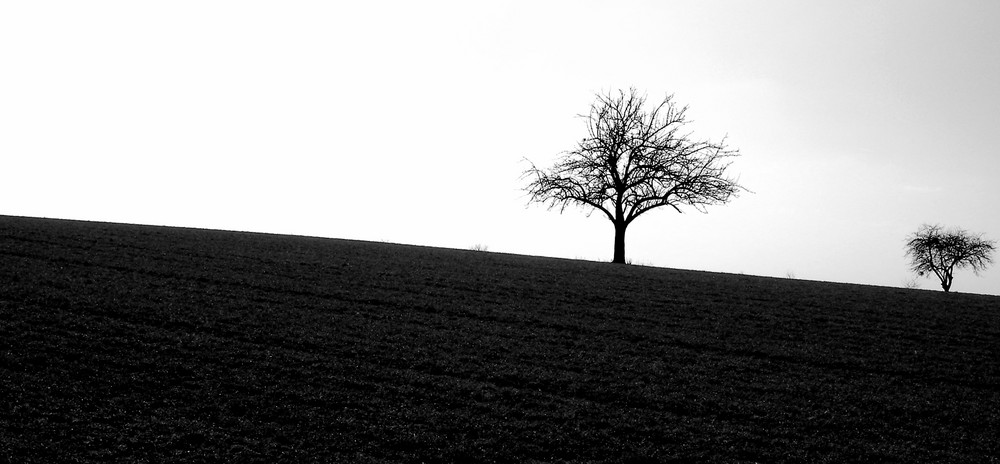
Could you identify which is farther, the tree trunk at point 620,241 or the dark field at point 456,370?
the tree trunk at point 620,241

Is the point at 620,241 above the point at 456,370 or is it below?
above

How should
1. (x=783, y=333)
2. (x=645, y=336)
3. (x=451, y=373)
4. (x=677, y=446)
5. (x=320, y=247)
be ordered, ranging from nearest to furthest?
(x=677, y=446), (x=451, y=373), (x=645, y=336), (x=783, y=333), (x=320, y=247)

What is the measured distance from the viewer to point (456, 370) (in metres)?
11.4

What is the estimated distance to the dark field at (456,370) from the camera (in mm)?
8586

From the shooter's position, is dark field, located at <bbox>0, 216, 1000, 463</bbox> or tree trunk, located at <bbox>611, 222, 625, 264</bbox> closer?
dark field, located at <bbox>0, 216, 1000, 463</bbox>

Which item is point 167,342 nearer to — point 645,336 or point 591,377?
point 591,377

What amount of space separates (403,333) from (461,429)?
16.1 feet

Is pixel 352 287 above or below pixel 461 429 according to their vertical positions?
above

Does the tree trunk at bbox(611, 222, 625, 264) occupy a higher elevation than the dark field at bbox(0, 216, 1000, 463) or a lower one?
higher

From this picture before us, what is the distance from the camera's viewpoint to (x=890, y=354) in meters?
14.1

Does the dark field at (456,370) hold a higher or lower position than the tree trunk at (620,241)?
lower

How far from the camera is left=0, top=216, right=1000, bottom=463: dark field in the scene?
8.59m

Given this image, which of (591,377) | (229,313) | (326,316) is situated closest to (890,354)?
(591,377)

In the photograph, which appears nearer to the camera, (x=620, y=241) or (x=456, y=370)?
(x=456, y=370)
